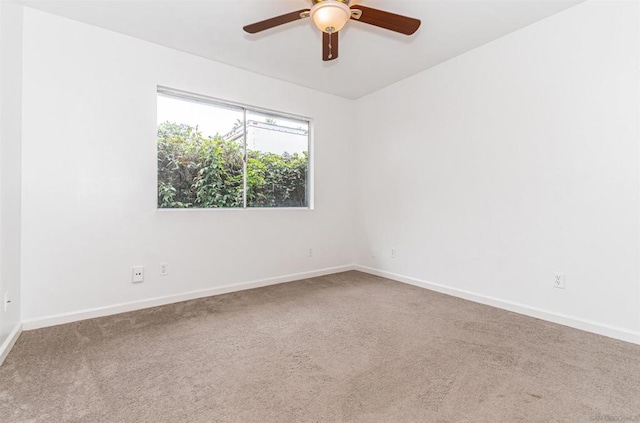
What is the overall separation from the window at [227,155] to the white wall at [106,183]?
14cm

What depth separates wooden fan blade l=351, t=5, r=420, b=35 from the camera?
6.43ft

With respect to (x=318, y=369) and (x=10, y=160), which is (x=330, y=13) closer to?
(x=318, y=369)

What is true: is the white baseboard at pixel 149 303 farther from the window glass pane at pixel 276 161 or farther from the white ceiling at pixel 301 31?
the white ceiling at pixel 301 31

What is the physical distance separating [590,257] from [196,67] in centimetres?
385

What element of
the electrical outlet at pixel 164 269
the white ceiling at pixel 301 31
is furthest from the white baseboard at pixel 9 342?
the white ceiling at pixel 301 31

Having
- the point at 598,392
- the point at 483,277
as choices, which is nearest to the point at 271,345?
the point at 598,392

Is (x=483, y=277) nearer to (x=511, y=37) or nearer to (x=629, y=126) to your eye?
(x=629, y=126)

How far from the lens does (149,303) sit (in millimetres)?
2912

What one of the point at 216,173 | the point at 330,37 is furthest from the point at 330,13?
the point at 216,173

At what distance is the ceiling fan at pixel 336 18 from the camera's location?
6.15 ft

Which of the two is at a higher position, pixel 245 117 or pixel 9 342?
pixel 245 117

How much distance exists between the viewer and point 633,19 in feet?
7.11

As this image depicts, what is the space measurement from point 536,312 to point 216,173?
10.8ft

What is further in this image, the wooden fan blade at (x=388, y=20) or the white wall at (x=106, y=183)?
the white wall at (x=106, y=183)
